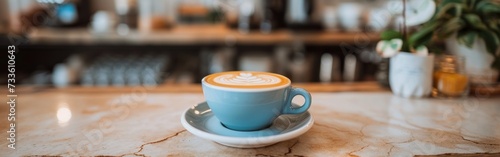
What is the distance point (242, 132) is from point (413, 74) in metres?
0.46

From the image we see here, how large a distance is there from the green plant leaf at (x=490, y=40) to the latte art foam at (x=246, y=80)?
501 mm

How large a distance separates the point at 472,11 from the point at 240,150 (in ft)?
1.99

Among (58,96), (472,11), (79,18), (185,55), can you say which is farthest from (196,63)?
(472,11)

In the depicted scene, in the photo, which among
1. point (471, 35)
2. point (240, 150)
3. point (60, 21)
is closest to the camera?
point (240, 150)

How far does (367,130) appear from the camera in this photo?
0.59 metres

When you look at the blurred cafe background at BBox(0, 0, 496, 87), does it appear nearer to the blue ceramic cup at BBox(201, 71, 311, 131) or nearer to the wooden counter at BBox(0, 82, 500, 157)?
the wooden counter at BBox(0, 82, 500, 157)

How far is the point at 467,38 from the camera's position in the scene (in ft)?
2.51

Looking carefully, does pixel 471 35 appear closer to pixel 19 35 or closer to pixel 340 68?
pixel 340 68

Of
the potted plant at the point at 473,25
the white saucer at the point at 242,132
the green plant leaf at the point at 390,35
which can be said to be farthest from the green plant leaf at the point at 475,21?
the white saucer at the point at 242,132

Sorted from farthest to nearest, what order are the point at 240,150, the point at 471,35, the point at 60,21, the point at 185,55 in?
the point at 185,55 < the point at 60,21 < the point at 471,35 < the point at 240,150

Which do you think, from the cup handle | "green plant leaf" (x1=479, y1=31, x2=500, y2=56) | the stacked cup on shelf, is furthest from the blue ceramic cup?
the stacked cup on shelf

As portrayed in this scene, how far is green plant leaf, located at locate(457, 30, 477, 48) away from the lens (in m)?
0.76

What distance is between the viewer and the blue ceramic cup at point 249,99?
48 cm

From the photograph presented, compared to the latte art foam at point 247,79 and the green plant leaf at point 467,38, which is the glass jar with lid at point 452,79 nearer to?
the green plant leaf at point 467,38
